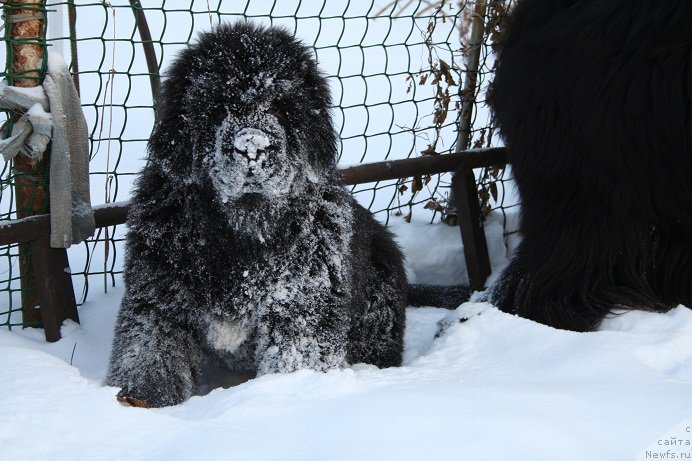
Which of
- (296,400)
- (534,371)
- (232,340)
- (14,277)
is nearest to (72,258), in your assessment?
(14,277)

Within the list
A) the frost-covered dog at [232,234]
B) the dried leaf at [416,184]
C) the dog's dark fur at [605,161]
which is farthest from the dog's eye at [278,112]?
the dried leaf at [416,184]

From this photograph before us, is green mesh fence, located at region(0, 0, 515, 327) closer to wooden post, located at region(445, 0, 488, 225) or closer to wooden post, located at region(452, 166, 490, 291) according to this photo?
wooden post, located at region(445, 0, 488, 225)

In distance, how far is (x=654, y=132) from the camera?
2.15 metres

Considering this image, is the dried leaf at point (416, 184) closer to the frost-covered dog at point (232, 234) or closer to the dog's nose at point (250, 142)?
the frost-covered dog at point (232, 234)

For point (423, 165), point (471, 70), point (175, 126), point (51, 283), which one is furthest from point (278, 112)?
point (471, 70)

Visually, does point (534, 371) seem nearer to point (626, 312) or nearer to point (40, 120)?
point (626, 312)

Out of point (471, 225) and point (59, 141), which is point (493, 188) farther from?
point (59, 141)

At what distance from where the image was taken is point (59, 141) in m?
2.51

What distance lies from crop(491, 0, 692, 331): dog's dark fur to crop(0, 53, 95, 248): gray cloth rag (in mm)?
1453

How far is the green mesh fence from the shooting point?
290 centimetres

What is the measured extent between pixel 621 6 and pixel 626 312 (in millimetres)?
881

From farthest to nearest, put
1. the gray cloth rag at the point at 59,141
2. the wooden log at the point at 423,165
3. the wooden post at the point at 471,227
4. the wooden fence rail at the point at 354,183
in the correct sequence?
the wooden post at the point at 471,227 → the wooden log at the point at 423,165 → the wooden fence rail at the point at 354,183 → the gray cloth rag at the point at 59,141

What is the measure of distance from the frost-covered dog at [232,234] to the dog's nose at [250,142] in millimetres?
56

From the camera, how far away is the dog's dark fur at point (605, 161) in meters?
2.15
